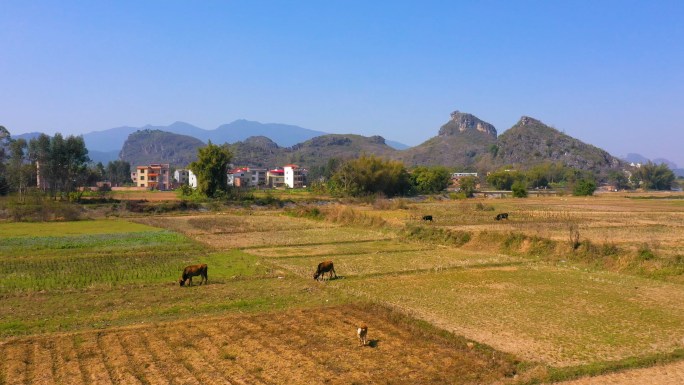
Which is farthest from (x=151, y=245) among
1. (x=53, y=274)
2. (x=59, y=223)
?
(x=59, y=223)

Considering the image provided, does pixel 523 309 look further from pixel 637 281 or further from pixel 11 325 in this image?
pixel 11 325

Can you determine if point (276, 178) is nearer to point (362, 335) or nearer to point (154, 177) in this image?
point (154, 177)

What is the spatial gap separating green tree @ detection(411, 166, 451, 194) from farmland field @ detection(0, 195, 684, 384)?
2414 inches

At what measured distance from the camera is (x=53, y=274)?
830 inches

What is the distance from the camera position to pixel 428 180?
9238 centimetres

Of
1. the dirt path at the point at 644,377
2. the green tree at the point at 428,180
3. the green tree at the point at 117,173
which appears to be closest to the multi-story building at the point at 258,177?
the green tree at the point at 117,173

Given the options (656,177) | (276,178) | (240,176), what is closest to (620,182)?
(656,177)

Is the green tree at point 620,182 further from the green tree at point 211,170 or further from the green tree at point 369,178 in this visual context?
the green tree at point 211,170

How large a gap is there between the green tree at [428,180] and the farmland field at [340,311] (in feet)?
201

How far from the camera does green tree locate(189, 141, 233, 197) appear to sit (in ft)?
218

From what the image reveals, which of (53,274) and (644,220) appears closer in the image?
(53,274)

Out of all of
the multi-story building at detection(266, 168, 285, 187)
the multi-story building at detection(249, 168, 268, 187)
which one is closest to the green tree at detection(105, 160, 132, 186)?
Result: the multi-story building at detection(249, 168, 268, 187)

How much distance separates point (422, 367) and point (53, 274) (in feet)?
54.9

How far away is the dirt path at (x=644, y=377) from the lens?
33.9 ft
